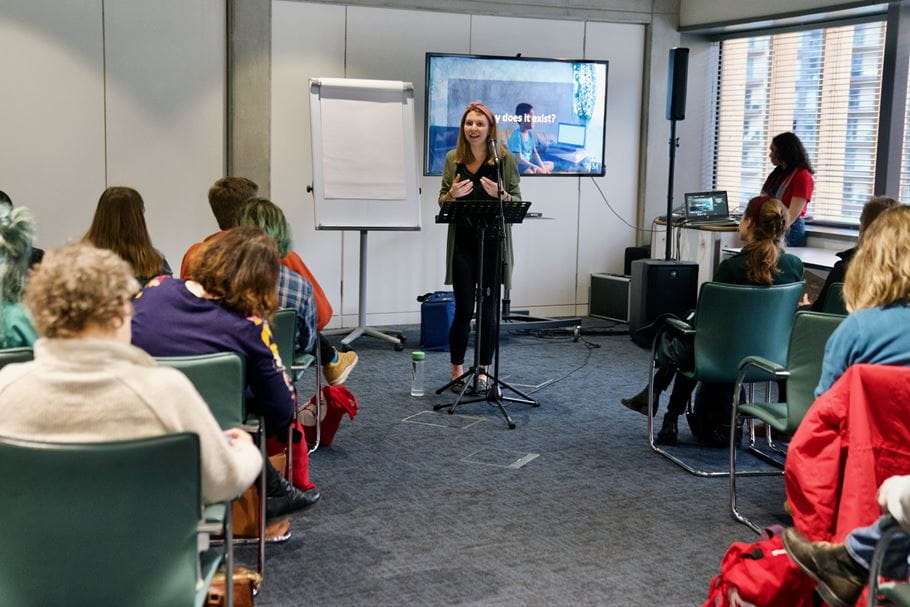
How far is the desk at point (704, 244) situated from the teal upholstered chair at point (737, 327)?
3.17 m

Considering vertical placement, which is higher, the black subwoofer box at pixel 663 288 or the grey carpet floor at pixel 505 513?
the black subwoofer box at pixel 663 288

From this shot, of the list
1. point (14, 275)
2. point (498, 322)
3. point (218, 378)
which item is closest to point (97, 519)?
point (218, 378)

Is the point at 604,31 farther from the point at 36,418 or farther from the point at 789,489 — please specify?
the point at 36,418

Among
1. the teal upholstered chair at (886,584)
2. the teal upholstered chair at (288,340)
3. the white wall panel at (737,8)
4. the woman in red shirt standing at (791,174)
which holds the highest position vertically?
the white wall panel at (737,8)

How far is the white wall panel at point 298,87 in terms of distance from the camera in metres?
7.57

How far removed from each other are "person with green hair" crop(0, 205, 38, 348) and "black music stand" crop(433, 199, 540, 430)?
8.03 feet

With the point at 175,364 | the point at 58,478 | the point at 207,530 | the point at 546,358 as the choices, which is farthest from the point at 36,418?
the point at 546,358

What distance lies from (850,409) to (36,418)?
6.14 feet

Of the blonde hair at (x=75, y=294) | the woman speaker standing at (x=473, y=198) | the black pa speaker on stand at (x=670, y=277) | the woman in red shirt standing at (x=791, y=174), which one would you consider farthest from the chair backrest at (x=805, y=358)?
the black pa speaker on stand at (x=670, y=277)

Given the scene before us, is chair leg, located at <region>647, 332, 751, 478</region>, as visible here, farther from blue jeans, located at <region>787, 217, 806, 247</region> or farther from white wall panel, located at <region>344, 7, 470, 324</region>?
white wall panel, located at <region>344, 7, 470, 324</region>

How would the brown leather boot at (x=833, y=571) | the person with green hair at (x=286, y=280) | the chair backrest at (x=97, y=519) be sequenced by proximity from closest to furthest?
the chair backrest at (x=97, y=519), the brown leather boot at (x=833, y=571), the person with green hair at (x=286, y=280)

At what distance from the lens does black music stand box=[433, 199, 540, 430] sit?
538cm

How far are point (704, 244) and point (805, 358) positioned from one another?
4109 mm

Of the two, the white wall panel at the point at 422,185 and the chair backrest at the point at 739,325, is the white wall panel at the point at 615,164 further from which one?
the chair backrest at the point at 739,325
